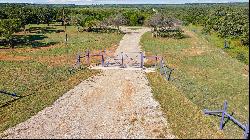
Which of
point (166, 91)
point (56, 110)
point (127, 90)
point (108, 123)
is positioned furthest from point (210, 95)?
point (56, 110)

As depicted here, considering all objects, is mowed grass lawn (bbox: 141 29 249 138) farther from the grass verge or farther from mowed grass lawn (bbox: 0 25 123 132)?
mowed grass lawn (bbox: 0 25 123 132)

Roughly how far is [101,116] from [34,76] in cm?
1065

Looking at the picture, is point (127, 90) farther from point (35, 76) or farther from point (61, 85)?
point (35, 76)

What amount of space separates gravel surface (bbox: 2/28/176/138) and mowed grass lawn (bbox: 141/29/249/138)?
0.80 metres

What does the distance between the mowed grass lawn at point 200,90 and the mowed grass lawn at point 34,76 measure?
6198 mm

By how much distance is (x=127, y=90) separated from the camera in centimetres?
2164

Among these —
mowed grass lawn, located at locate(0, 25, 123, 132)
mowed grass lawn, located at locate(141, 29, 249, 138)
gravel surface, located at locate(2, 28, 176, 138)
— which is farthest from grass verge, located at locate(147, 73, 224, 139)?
mowed grass lawn, located at locate(0, 25, 123, 132)

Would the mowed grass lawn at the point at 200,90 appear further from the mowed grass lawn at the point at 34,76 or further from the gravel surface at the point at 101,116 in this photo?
the mowed grass lawn at the point at 34,76

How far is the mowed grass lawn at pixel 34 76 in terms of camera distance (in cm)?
1852

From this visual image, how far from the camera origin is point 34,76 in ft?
84.9

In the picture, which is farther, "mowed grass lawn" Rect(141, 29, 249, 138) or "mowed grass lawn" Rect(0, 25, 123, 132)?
"mowed grass lawn" Rect(0, 25, 123, 132)

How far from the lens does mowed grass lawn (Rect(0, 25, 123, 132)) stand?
1852cm

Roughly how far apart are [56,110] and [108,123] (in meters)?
3.37

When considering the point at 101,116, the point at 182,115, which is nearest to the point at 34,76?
the point at 101,116
